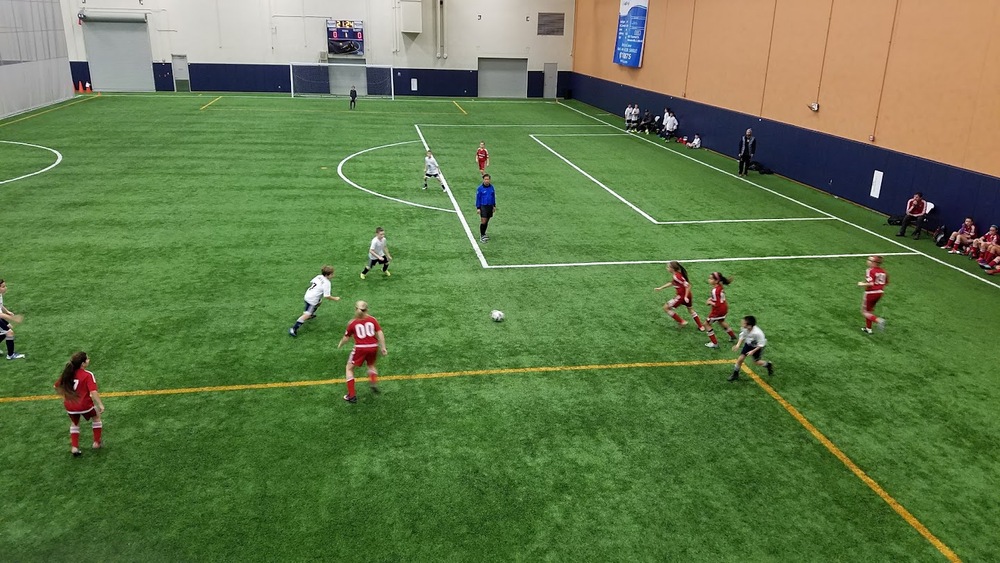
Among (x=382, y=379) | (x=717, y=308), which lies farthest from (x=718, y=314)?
(x=382, y=379)

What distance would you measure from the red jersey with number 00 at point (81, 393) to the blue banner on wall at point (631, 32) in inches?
1611

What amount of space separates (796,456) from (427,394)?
584cm

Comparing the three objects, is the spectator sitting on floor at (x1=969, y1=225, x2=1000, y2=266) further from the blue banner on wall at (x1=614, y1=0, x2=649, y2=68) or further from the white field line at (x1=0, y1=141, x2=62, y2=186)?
the white field line at (x1=0, y1=141, x2=62, y2=186)

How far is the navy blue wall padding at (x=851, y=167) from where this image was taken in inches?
805

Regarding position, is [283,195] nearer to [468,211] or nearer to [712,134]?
[468,211]

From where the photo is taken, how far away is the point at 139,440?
9984mm

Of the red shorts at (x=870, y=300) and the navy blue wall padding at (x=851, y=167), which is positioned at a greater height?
the navy blue wall padding at (x=851, y=167)

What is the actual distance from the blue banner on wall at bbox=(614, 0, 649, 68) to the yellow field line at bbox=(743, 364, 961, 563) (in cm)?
3608

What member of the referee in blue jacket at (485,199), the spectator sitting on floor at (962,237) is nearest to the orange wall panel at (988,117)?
the spectator sitting on floor at (962,237)

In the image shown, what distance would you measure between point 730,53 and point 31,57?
4003cm

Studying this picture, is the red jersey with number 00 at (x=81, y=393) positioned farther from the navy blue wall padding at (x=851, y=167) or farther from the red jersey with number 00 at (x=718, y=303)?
the navy blue wall padding at (x=851, y=167)

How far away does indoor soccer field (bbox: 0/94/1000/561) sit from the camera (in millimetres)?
8469

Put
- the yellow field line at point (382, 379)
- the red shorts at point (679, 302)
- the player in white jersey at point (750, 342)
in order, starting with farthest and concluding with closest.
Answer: the red shorts at point (679, 302) < the player in white jersey at point (750, 342) < the yellow field line at point (382, 379)

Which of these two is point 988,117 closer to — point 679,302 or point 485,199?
point 679,302
